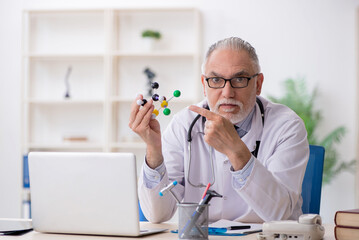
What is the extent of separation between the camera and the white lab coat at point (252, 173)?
182 cm

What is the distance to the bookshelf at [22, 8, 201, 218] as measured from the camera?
4758 mm

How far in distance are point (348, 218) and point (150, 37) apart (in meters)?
3.45

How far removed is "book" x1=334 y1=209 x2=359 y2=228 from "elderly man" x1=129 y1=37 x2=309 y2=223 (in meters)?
0.37

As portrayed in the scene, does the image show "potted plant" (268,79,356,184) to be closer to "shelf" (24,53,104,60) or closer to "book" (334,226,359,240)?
"shelf" (24,53,104,60)

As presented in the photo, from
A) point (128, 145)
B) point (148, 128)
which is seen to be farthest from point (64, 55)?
point (148, 128)

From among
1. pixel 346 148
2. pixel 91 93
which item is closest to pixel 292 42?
pixel 346 148

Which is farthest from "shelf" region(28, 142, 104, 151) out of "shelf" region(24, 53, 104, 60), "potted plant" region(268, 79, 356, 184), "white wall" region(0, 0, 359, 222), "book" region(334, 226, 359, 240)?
"book" region(334, 226, 359, 240)

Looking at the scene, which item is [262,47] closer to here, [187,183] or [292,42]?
[292,42]

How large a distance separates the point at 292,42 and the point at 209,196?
3.49 meters

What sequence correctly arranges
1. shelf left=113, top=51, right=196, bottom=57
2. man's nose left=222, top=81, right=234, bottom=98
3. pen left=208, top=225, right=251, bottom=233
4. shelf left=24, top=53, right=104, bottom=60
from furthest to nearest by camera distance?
shelf left=24, top=53, right=104, bottom=60
shelf left=113, top=51, right=196, bottom=57
man's nose left=222, top=81, right=234, bottom=98
pen left=208, top=225, right=251, bottom=233

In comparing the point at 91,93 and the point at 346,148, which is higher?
the point at 91,93


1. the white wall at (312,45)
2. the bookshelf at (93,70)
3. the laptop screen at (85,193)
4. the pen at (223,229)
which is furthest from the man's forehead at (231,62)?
the white wall at (312,45)

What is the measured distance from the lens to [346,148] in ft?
15.4

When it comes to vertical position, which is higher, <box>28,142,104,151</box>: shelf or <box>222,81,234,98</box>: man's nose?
<box>222,81,234,98</box>: man's nose
